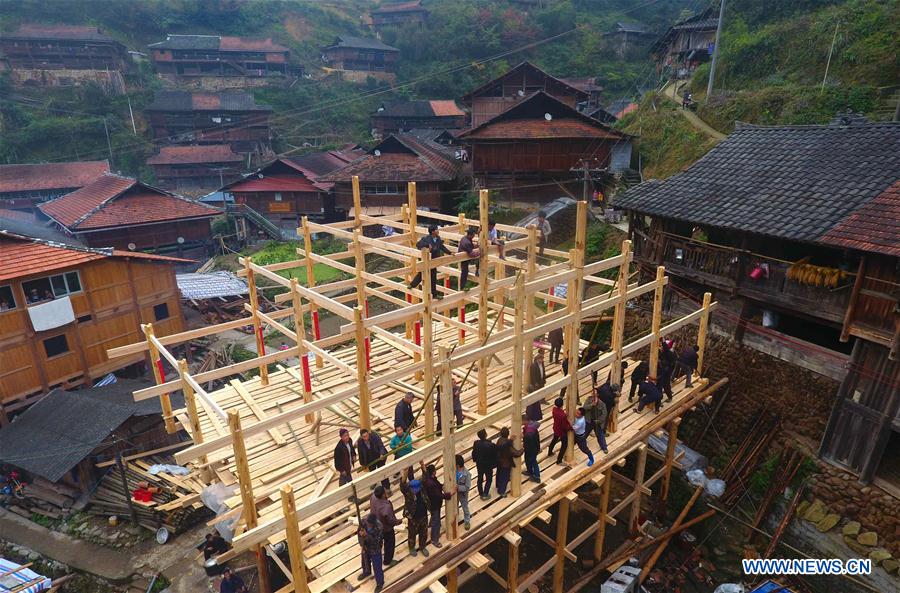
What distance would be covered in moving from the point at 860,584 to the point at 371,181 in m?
30.8

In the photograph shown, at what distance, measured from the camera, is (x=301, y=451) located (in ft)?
33.2

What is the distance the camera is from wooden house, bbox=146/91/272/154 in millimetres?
52625

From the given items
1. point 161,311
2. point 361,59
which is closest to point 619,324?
point 161,311

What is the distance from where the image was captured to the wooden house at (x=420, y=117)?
5359 centimetres

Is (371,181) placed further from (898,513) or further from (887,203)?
(898,513)

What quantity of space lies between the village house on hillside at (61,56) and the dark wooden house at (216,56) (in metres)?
5.51

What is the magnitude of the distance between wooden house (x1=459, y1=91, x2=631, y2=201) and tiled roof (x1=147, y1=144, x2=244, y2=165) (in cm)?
3011

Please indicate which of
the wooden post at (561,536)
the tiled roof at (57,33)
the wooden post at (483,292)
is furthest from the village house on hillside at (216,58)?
the wooden post at (561,536)

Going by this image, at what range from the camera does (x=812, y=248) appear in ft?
44.2

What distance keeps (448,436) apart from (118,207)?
33.2 metres

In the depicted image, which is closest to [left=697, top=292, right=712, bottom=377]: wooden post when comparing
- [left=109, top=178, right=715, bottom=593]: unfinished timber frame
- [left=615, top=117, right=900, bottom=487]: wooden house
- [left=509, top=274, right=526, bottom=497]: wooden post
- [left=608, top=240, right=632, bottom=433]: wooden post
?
[left=109, top=178, right=715, bottom=593]: unfinished timber frame

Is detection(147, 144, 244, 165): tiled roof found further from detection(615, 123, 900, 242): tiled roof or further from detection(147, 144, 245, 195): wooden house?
detection(615, 123, 900, 242): tiled roof

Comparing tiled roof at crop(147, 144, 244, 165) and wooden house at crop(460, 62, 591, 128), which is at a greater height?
wooden house at crop(460, 62, 591, 128)

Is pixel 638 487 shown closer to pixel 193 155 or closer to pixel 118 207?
pixel 118 207
